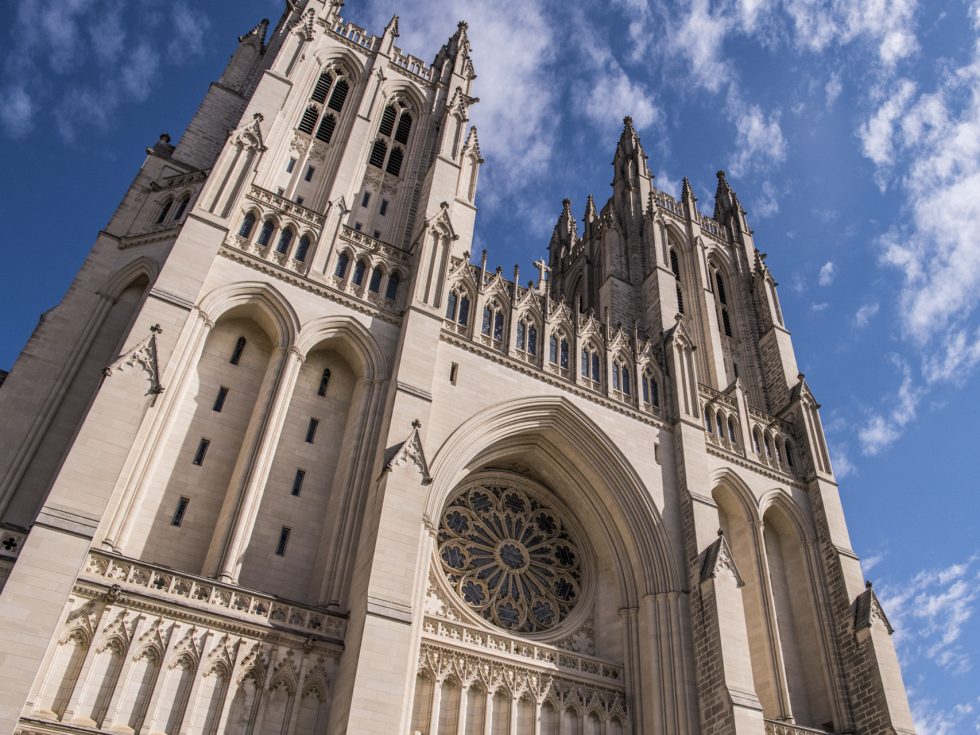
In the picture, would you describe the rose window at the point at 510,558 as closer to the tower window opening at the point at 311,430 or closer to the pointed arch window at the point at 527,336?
the pointed arch window at the point at 527,336

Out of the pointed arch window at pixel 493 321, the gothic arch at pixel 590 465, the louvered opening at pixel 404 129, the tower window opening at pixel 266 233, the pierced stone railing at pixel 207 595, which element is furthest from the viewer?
the louvered opening at pixel 404 129

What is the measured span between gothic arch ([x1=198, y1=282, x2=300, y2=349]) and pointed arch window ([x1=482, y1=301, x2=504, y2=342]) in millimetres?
5759

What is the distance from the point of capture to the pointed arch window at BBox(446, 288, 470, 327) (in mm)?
21422

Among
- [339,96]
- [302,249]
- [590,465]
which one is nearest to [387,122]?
[339,96]

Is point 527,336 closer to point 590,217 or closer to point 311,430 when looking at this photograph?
point 311,430

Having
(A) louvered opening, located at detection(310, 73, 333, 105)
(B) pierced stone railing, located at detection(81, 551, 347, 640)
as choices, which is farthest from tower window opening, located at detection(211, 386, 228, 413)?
(A) louvered opening, located at detection(310, 73, 333, 105)

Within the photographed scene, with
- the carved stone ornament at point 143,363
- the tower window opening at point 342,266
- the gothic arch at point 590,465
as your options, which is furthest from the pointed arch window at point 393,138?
the carved stone ornament at point 143,363

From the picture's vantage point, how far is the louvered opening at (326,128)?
83.9 ft

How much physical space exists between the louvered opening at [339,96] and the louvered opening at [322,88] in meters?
0.26

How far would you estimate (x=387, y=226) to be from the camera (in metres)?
24.6

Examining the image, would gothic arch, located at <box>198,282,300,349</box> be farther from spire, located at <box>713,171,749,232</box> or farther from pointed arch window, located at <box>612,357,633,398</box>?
spire, located at <box>713,171,749,232</box>

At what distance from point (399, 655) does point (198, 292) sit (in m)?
8.74

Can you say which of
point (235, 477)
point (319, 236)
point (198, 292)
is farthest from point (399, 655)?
point (319, 236)

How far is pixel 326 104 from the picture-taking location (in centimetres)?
2662
